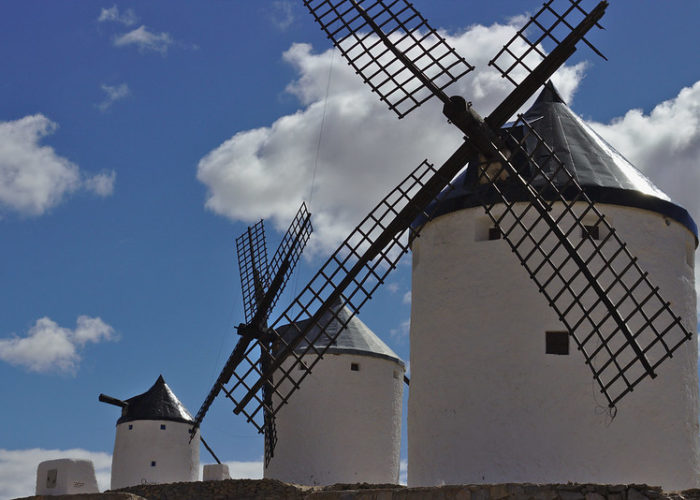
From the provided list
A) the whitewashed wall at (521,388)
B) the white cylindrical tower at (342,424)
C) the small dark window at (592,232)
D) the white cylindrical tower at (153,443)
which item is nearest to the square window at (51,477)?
the whitewashed wall at (521,388)

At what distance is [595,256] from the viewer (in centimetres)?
1070

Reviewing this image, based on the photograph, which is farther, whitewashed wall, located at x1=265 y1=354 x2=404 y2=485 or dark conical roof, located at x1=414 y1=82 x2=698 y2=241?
whitewashed wall, located at x1=265 y1=354 x2=404 y2=485

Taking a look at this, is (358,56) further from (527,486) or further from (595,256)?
(527,486)

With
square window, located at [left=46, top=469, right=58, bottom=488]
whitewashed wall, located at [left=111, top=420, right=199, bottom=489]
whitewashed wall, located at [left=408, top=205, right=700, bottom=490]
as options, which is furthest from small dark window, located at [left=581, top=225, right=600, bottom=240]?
whitewashed wall, located at [left=111, top=420, right=199, bottom=489]

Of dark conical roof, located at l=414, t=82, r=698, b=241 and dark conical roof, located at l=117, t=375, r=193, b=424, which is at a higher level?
dark conical roof, located at l=414, t=82, r=698, b=241

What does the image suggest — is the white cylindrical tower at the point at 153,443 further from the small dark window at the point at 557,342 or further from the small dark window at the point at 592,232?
the small dark window at the point at 592,232

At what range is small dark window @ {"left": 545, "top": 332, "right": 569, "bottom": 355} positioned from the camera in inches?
417

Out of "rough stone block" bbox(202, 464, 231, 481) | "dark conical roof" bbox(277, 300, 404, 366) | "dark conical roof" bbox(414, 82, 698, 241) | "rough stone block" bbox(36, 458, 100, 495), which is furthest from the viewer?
"dark conical roof" bbox(277, 300, 404, 366)

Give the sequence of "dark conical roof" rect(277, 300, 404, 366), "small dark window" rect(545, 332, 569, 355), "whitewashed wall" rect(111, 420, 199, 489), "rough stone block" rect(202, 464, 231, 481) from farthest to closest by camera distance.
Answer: "whitewashed wall" rect(111, 420, 199, 489) < "dark conical roof" rect(277, 300, 404, 366) < "rough stone block" rect(202, 464, 231, 481) < "small dark window" rect(545, 332, 569, 355)

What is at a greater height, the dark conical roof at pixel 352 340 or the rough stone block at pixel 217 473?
the dark conical roof at pixel 352 340

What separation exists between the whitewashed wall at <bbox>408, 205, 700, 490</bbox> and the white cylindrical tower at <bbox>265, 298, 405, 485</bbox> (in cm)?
585

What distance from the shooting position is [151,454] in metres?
21.1

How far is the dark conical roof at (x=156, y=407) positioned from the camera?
840 inches

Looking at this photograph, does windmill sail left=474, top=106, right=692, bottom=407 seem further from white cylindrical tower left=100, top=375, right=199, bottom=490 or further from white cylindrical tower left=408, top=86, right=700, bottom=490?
white cylindrical tower left=100, top=375, right=199, bottom=490
